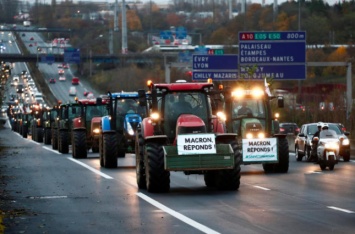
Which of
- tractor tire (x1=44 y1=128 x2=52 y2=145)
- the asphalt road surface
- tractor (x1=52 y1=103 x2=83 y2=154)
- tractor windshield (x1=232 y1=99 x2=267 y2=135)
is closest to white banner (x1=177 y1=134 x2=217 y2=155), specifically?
the asphalt road surface

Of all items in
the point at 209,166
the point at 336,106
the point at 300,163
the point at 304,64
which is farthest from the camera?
the point at 336,106

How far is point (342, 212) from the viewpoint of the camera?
68.5ft

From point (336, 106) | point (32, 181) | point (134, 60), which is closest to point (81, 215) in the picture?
point (32, 181)

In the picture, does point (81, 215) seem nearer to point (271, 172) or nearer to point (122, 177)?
point (122, 177)

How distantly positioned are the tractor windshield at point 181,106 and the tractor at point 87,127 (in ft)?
50.7

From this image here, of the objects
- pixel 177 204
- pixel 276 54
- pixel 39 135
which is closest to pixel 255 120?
pixel 177 204

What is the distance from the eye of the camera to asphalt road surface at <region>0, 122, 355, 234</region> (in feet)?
61.8

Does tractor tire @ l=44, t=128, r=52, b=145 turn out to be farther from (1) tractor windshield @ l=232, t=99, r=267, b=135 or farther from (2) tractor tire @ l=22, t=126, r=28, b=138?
(1) tractor windshield @ l=232, t=99, r=267, b=135

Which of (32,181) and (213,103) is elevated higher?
(213,103)

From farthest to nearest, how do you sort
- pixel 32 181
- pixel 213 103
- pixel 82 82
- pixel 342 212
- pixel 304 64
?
pixel 82 82
pixel 304 64
pixel 32 181
pixel 213 103
pixel 342 212

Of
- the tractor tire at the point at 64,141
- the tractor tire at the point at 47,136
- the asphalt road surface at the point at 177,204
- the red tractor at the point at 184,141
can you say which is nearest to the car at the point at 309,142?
the asphalt road surface at the point at 177,204

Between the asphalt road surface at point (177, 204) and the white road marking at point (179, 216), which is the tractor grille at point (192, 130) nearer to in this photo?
the asphalt road surface at point (177, 204)

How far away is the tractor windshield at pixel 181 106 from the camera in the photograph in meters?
28.0

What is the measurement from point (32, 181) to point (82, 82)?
149m
